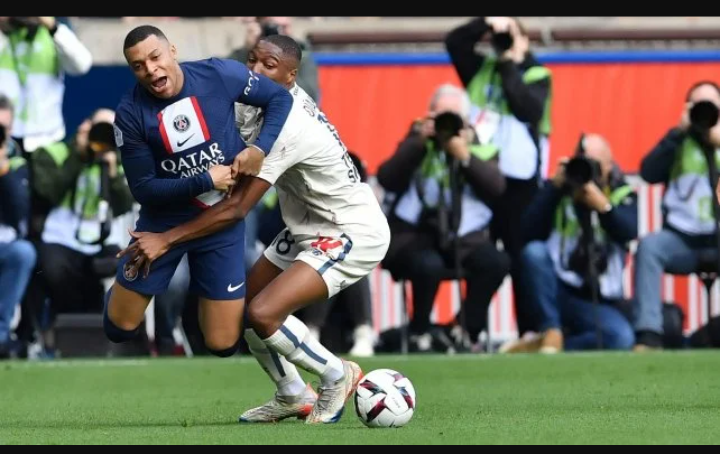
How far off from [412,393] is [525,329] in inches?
236

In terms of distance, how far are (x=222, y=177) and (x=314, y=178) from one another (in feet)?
1.94

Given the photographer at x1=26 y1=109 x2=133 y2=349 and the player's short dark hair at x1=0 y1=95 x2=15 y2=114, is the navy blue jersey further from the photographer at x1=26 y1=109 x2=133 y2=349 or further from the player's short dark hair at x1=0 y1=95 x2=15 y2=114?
the player's short dark hair at x1=0 y1=95 x2=15 y2=114

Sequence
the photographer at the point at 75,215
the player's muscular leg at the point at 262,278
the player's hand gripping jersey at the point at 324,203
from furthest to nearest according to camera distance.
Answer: the photographer at the point at 75,215 < the player's muscular leg at the point at 262,278 < the player's hand gripping jersey at the point at 324,203

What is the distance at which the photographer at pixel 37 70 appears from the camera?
14.5 m

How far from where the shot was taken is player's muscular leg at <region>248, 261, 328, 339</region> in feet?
29.1

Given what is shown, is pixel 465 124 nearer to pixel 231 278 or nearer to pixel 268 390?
pixel 268 390

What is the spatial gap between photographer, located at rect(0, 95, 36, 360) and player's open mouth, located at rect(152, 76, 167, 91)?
218 inches

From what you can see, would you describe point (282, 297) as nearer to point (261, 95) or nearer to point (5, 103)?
point (261, 95)

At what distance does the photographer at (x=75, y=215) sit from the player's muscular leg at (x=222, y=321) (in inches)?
204

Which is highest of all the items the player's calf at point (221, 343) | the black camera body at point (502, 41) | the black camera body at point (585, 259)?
the black camera body at point (502, 41)

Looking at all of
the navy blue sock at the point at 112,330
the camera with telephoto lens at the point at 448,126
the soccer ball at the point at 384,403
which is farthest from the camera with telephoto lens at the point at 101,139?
the soccer ball at the point at 384,403

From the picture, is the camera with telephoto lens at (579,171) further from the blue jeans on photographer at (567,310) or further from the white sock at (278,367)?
the white sock at (278,367)

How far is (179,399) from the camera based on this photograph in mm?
10742
